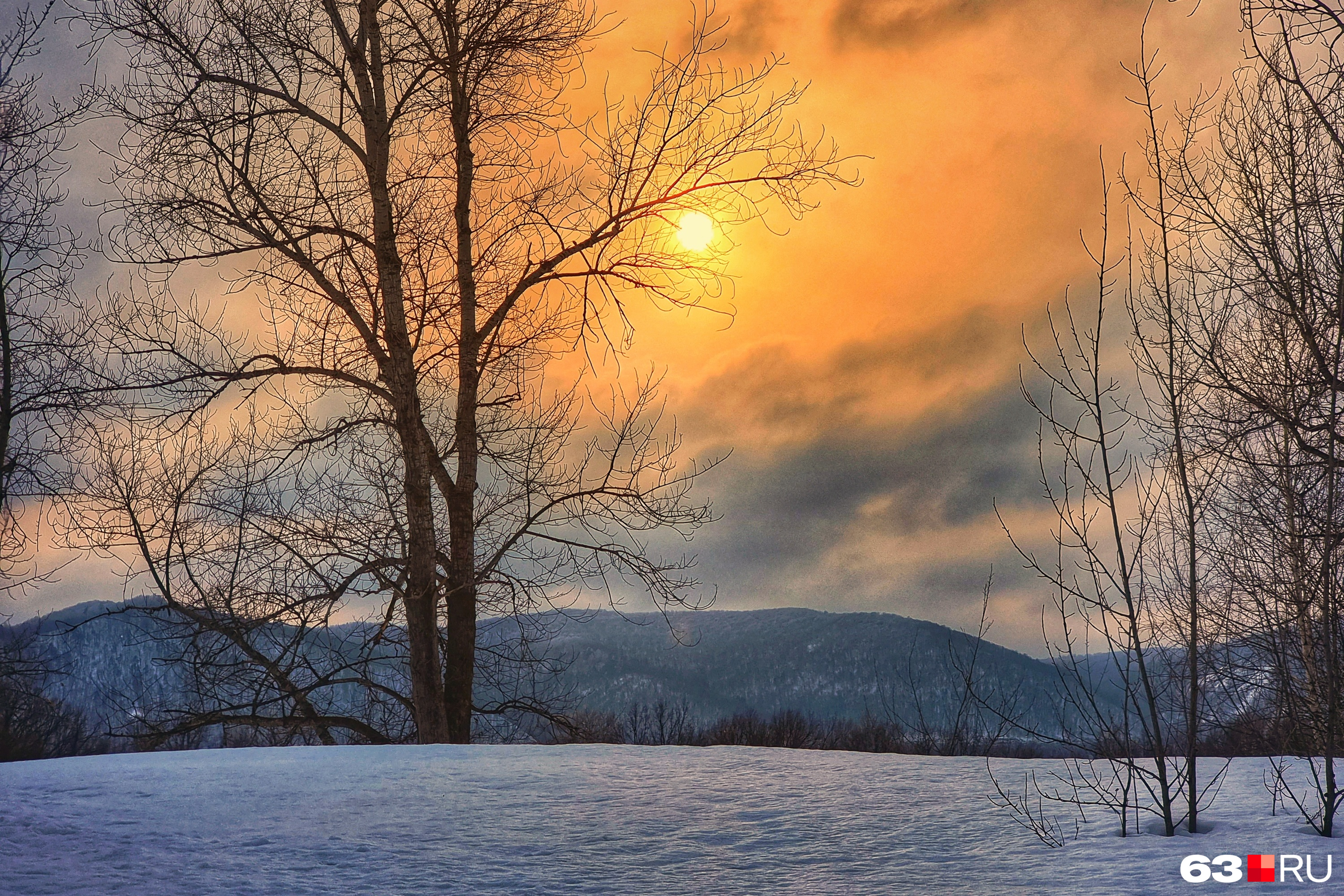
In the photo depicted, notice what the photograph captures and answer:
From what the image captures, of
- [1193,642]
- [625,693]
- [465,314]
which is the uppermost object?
[465,314]

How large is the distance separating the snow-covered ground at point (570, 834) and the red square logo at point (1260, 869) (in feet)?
0.30

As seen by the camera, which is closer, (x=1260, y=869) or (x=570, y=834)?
(x=1260, y=869)

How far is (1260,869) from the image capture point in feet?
10.8

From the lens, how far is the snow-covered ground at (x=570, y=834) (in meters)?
3.18

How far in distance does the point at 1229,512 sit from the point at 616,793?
38.6 feet

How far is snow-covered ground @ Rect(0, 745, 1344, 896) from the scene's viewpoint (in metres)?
3.18

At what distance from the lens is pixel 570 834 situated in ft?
12.2

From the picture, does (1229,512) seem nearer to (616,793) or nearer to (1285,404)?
(1285,404)

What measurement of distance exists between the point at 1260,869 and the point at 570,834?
261 centimetres

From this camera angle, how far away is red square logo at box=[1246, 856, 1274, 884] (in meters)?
3.22

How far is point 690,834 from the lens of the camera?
3707 millimetres

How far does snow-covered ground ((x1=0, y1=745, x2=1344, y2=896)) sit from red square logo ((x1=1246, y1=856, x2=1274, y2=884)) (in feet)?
0.30

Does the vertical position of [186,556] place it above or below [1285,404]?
below

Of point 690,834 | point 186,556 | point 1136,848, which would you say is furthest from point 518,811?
point 186,556
